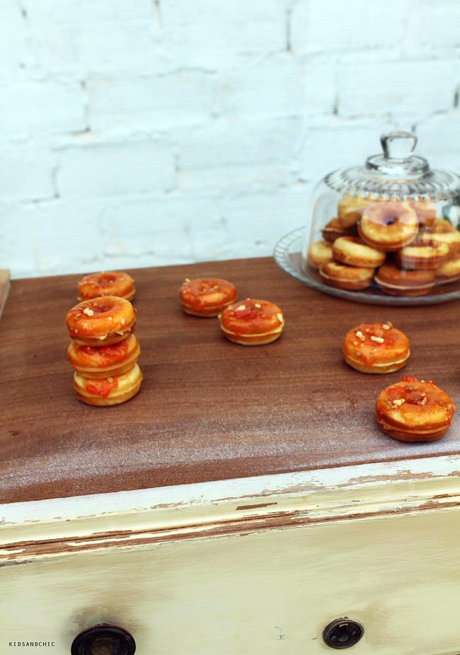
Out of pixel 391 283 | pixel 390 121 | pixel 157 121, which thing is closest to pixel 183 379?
pixel 391 283

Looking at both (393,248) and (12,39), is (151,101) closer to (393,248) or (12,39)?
(12,39)

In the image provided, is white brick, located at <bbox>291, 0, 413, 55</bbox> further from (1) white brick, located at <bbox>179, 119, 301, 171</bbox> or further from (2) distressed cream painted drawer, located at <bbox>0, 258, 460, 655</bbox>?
(2) distressed cream painted drawer, located at <bbox>0, 258, 460, 655</bbox>

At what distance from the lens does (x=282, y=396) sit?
0.71m

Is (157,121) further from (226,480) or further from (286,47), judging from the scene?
(226,480)

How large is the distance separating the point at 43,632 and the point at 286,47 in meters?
1.01

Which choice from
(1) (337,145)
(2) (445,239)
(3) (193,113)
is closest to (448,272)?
(2) (445,239)

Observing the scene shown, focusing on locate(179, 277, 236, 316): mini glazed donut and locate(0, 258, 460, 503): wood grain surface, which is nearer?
locate(0, 258, 460, 503): wood grain surface

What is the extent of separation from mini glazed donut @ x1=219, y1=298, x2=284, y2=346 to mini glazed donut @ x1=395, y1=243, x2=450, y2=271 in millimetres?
202

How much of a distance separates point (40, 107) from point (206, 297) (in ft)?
1.79

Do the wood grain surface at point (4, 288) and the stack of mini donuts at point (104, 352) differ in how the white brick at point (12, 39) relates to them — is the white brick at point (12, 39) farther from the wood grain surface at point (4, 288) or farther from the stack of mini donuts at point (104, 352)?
the stack of mini donuts at point (104, 352)

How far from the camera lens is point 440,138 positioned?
1241 mm

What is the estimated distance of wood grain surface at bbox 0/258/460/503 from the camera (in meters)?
0.62

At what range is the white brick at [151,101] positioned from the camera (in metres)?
1.14

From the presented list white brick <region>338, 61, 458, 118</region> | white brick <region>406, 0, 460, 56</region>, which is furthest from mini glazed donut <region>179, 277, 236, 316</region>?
white brick <region>406, 0, 460, 56</region>
